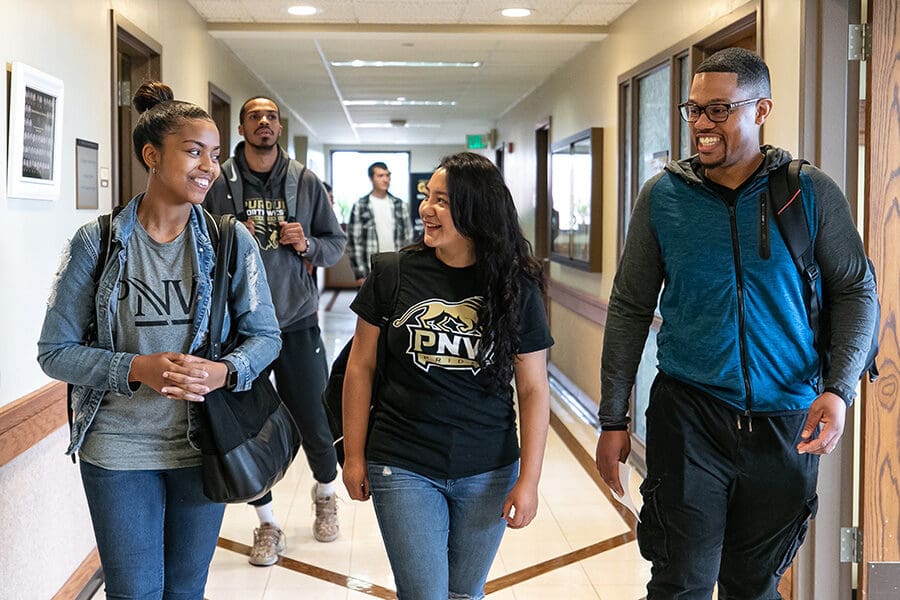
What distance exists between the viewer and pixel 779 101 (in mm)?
3480

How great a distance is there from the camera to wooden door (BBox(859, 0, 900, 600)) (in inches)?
119

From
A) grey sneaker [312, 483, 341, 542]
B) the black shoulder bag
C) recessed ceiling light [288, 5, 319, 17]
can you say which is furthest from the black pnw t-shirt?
recessed ceiling light [288, 5, 319, 17]

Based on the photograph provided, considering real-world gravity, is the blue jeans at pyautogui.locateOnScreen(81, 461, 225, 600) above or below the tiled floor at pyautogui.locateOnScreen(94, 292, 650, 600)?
above

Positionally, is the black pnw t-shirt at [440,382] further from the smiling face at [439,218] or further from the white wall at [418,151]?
the white wall at [418,151]

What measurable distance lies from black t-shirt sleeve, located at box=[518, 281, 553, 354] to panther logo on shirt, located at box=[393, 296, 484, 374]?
10 cm

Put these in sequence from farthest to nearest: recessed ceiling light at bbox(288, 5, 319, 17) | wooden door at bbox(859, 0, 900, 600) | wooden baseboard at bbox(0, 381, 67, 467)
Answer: recessed ceiling light at bbox(288, 5, 319, 17) < wooden door at bbox(859, 0, 900, 600) < wooden baseboard at bbox(0, 381, 67, 467)

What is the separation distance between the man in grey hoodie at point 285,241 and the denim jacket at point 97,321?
5.06 feet

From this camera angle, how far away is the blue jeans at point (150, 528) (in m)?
2.03

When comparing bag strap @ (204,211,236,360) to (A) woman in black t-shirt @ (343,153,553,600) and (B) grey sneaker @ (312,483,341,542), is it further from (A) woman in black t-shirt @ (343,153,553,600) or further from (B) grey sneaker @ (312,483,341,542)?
(B) grey sneaker @ (312,483,341,542)

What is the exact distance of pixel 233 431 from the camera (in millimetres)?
2088

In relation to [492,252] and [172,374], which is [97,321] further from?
[492,252]

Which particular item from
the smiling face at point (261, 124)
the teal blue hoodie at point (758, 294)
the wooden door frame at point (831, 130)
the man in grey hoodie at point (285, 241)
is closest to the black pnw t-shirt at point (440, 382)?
the teal blue hoodie at point (758, 294)

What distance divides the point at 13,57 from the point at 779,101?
2.42 meters

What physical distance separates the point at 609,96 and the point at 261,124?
10.1 ft
